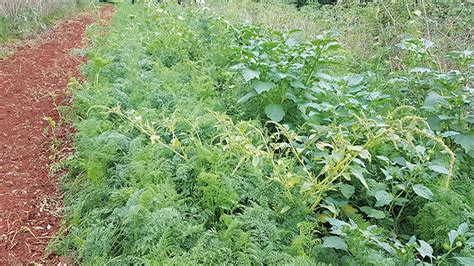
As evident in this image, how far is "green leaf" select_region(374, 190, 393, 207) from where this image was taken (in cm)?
209

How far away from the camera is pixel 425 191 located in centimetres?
208

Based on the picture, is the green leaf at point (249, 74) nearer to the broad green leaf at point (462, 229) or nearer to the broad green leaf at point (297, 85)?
A: the broad green leaf at point (297, 85)

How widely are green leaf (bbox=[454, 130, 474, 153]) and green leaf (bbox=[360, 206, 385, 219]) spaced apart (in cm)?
80

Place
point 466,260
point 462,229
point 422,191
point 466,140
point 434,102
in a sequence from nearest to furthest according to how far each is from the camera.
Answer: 1. point 466,260
2. point 462,229
3. point 422,191
4. point 466,140
5. point 434,102

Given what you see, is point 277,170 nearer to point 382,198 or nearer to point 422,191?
point 382,198

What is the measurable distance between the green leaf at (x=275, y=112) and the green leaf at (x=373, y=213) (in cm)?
93

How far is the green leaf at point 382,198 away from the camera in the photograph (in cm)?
209

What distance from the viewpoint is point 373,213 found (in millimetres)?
2123

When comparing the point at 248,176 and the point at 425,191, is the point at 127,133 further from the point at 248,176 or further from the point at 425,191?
the point at 425,191

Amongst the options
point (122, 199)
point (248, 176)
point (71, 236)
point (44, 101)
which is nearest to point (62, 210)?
point (71, 236)

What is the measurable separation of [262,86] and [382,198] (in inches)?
47.9

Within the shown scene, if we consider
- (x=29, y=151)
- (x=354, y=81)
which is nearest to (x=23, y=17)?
(x=29, y=151)

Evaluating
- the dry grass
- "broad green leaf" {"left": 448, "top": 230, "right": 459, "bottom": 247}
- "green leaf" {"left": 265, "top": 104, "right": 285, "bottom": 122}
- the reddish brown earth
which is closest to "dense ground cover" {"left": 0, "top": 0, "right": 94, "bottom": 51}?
the dry grass

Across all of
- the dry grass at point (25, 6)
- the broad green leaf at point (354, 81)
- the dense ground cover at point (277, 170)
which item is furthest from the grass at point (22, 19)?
the broad green leaf at point (354, 81)
